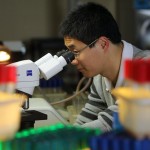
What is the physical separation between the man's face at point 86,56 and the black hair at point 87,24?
31 millimetres

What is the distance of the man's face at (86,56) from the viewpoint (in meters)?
1.83

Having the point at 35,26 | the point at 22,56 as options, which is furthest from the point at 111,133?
the point at 35,26

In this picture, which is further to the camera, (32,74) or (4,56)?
(4,56)

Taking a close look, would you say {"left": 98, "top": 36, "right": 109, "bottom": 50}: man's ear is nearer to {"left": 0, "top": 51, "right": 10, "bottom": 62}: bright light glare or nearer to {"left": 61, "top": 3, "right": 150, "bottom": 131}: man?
{"left": 61, "top": 3, "right": 150, "bottom": 131}: man

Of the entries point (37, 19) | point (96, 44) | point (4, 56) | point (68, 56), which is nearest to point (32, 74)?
point (68, 56)

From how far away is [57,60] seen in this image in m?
1.43

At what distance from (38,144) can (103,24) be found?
1.23 metres

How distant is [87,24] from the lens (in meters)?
1.77

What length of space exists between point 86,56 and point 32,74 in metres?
0.62

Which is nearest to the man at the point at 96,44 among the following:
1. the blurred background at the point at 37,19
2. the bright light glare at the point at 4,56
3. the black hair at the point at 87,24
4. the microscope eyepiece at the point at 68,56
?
the black hair at the point at 87,24

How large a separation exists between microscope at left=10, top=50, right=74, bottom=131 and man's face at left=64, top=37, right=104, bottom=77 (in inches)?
12.5

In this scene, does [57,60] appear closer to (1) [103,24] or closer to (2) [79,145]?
(1) [103,24]

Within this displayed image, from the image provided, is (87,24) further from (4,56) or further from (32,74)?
(32,74)

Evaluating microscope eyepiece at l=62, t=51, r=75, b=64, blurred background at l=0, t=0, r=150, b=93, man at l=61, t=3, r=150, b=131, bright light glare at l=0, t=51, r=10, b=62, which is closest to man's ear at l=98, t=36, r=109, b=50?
man at l=61, t=3, r=150, b=131
